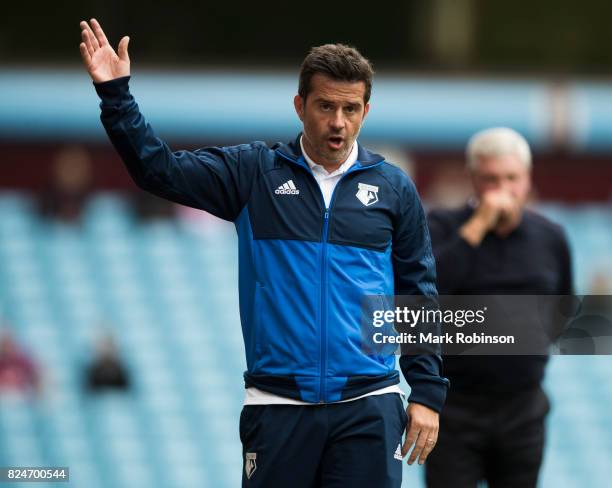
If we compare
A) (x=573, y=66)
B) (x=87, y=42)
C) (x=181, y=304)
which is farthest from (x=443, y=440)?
(x=573, y=66)

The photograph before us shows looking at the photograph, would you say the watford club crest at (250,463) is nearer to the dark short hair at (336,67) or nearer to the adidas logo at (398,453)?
the adidas logo at (398,453)

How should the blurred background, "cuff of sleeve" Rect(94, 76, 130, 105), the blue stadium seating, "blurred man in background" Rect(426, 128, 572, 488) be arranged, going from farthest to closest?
the blurred background
the blue stadium seating
"blurred man in background" Rect(426, 128, 572, 488)
"cuff of sleeve" Rect(94, 76, 130, 105)

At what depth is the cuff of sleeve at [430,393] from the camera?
4023 millimetres

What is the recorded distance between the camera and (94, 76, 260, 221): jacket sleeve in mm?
3791

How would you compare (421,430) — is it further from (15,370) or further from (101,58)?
(15,370)

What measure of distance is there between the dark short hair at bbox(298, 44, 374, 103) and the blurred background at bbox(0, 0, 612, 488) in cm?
886

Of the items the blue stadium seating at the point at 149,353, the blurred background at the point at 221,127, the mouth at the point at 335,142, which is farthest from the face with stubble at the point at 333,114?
the blurred background at the point at 221,127

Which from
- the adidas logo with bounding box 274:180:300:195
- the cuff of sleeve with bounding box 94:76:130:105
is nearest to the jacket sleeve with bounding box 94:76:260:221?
the cuff of sleeve with bounding box 94:76:130:105

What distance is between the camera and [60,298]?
1318cm

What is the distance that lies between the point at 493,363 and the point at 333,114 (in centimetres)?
157

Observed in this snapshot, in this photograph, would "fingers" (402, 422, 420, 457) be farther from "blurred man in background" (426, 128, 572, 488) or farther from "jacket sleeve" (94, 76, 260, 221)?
"blurred man in background" (426, 128, 572, 488)

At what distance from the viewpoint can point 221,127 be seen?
13.8 meters

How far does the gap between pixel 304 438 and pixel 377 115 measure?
10159mm

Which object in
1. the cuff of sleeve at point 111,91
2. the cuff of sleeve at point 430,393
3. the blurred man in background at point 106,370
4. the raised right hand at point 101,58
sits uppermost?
the raised right hand at point 101,58
